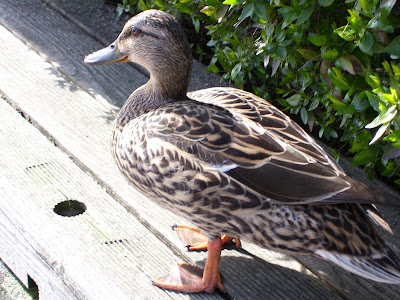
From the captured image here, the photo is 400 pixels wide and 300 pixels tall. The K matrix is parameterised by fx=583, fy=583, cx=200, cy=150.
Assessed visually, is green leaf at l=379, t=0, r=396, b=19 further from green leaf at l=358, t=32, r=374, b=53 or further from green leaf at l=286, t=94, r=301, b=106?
green leaf at l=286, t=94, r=301, b=106

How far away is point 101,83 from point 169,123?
107cm

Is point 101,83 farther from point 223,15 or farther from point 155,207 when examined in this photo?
point 155,207

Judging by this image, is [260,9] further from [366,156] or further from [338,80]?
[366,156]

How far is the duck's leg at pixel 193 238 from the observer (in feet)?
7.79

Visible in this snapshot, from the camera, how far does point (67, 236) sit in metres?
2.23

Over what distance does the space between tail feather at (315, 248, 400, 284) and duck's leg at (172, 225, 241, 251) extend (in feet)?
1.65

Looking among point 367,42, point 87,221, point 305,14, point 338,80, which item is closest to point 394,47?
point 367,42

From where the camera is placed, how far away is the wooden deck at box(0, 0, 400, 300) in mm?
2184

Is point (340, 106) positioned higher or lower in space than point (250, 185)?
higher

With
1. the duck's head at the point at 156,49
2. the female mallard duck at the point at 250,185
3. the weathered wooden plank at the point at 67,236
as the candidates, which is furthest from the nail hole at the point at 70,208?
the duck's head at the point at 156,49

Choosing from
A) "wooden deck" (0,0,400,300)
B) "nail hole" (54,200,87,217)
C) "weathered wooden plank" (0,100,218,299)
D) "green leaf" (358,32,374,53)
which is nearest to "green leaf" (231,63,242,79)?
"wooden deck" (0,0,400,300)

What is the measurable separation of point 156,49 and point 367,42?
33.7 inches

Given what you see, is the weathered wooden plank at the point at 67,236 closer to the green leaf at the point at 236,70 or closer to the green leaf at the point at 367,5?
the green leaf at the point at 236,70

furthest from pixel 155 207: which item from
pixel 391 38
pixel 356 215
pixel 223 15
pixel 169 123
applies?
pixel 391 38
